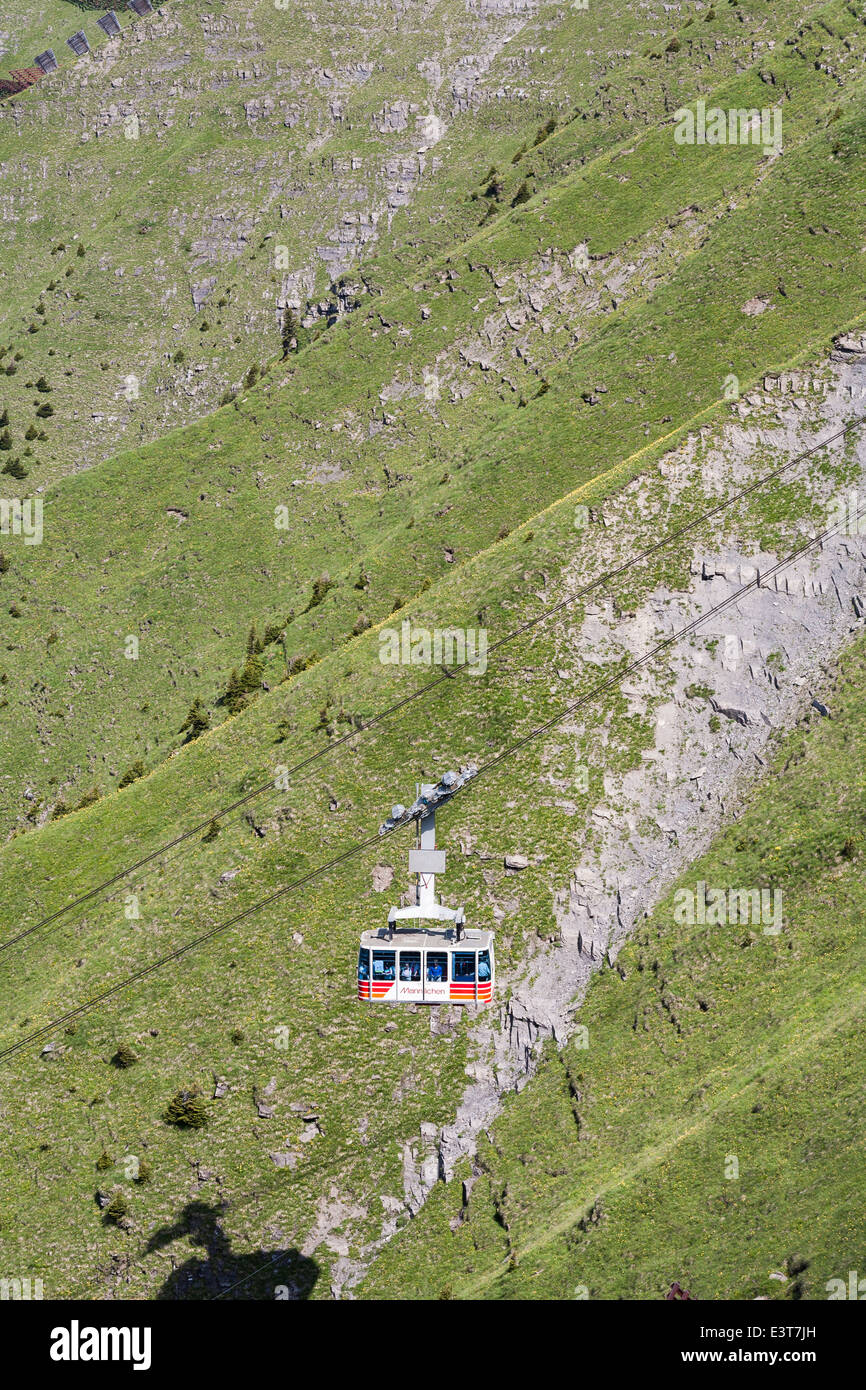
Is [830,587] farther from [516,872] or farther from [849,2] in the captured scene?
[849,2]

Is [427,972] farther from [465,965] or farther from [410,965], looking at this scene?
[465,965]

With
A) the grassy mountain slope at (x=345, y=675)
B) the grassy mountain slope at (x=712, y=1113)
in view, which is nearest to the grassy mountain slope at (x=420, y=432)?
the grassy mountain slope at (x=345, y=675)

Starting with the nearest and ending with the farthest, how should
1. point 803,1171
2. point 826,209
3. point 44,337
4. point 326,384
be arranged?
point 803,1171 → point 826,209 → point 326,384 → point 44,337

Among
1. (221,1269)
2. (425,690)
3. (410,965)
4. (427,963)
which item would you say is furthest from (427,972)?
(425,690)

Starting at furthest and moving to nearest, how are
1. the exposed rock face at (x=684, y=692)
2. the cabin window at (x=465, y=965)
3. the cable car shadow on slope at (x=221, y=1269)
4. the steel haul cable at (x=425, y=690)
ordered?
the steel haul cable at (x=425, y=690)
the exposed rock face at (x=684, y=692)
the cable car shadow on slope at (x=221, y=1269)
the cabin window at (x=465, y=965)

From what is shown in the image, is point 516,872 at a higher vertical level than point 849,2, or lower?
lower

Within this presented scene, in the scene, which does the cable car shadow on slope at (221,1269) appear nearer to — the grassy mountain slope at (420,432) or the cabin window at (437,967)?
the cabin window at (437,967)

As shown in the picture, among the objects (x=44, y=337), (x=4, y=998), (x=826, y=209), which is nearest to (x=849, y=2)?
(x=826, y=209)
